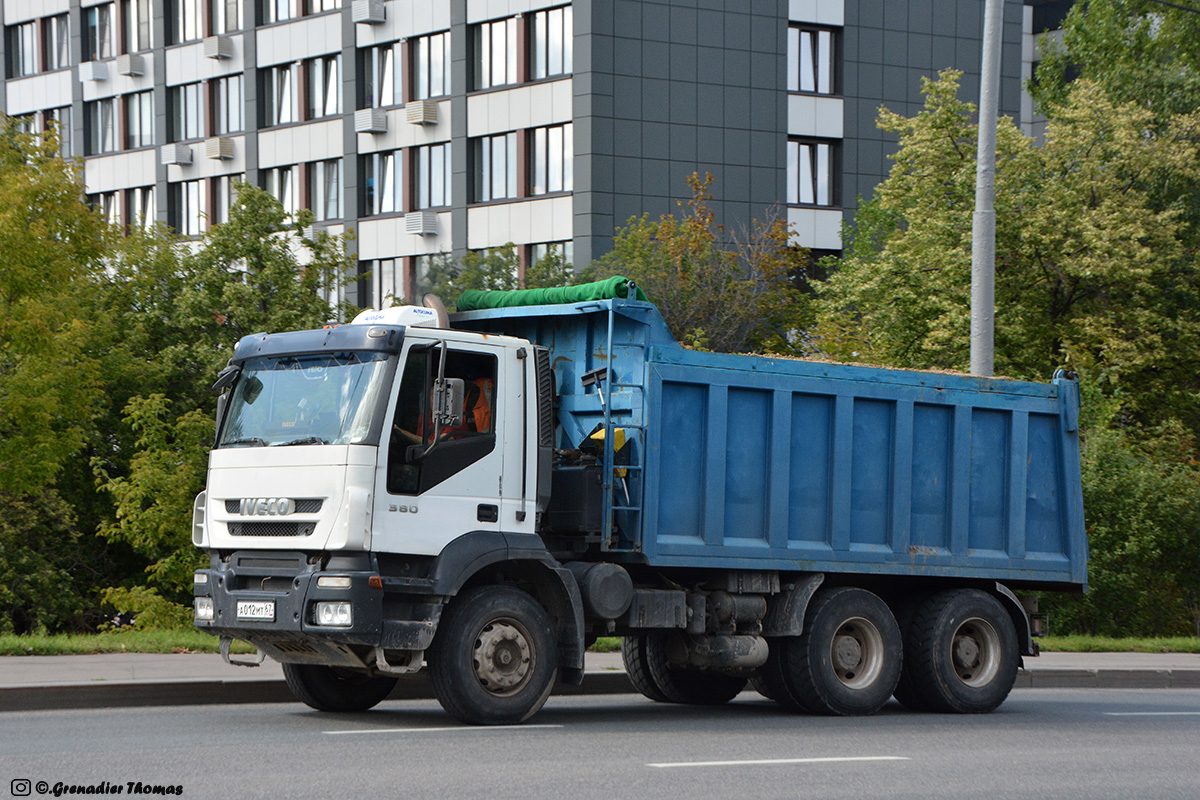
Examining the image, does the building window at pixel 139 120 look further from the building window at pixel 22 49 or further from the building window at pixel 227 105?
the building window at pixel 22 49

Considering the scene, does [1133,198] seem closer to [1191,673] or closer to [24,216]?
[1191,673]

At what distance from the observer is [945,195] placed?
32.7 m

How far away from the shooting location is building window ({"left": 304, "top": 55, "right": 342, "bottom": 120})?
173 ft

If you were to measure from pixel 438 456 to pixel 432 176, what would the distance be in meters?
39.8

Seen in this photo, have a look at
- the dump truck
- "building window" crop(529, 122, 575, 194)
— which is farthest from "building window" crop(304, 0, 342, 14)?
the dump truck

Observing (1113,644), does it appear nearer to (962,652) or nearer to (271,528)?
(962,652)

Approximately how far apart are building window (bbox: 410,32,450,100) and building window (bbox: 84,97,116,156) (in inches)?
601

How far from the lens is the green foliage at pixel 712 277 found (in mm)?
36781

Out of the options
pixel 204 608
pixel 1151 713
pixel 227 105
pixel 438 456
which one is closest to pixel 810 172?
pixel 227 105

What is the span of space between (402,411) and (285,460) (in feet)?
2.90

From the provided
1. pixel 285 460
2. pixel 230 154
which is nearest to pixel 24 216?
pixel 285 460

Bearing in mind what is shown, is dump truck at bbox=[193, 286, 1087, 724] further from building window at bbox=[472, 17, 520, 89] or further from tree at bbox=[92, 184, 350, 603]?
building window at bbox=[472, 17, 520, 89]

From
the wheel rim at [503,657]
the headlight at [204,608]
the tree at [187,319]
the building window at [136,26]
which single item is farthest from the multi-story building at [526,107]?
the wheel rim at [503,657]

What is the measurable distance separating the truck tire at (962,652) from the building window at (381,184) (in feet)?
128
